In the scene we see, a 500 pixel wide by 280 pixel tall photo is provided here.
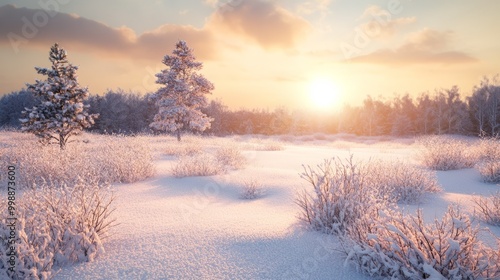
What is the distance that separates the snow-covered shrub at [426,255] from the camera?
1980mm

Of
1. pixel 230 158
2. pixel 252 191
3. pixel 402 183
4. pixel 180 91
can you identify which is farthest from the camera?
pixel 180 91

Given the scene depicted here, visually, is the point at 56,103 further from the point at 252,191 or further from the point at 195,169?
the point at 252,191

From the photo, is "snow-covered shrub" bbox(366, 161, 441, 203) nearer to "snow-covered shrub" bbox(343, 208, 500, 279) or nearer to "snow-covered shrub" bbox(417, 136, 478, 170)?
"snow-covered shrub" bbox(343, 208, 500, 279)

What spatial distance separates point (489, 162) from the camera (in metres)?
7.12

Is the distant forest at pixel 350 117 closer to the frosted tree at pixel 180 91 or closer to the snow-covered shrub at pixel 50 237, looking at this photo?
the frosted tree at pixel 180 91

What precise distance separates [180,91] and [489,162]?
15933 mm

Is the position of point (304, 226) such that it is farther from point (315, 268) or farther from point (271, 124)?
point (271, 124)

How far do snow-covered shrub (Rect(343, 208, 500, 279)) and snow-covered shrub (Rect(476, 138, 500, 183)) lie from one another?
595 centimetres

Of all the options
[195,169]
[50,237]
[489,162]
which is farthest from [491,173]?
[50,237]

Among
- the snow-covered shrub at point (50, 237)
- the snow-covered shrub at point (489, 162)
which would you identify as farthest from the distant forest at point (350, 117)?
the snow-covered shrub at point (50, 237)

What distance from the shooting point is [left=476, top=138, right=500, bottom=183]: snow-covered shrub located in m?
6.52

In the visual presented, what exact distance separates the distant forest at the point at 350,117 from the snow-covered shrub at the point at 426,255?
32815mm

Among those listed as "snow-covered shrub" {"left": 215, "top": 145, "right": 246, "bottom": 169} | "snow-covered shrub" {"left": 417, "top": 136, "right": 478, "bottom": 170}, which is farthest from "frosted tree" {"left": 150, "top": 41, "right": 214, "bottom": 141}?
"snow-covered shrub" {"left": 417, "top": 136, "right": 478, "bottom": 170}

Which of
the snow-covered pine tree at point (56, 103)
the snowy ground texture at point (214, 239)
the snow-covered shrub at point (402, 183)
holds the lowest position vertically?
the snowy ground texture at point (214, 239)
